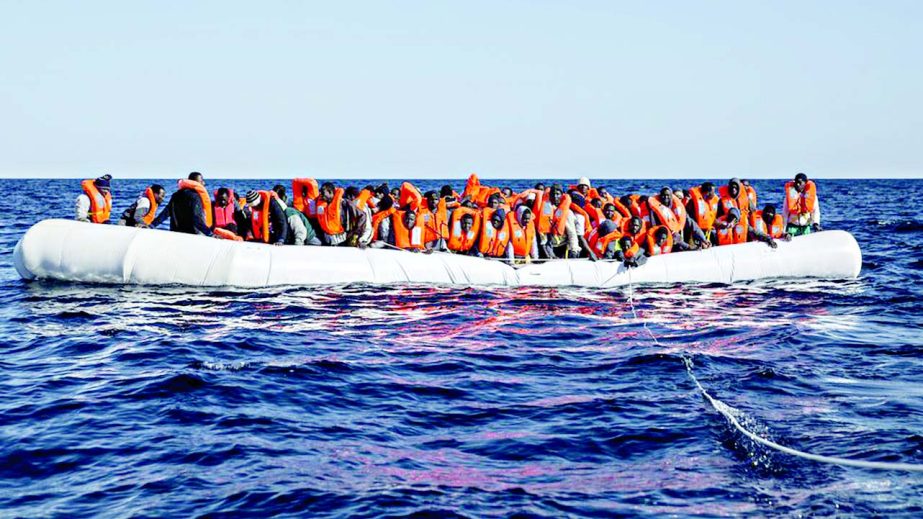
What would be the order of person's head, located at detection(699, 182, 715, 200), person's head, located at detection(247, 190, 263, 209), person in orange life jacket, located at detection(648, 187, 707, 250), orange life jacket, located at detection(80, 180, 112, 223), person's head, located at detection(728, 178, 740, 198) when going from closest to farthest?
person's head, located at detection(247, 190, 263, 209), orange life jacket, located at detection(80, 180, 112, 223), person in orange life jacket, located at detection(648, 187, 707, 250), person's head, located at detection(699, 182, 715, 200), person's head, located at detection(728, 178, 740, 198)

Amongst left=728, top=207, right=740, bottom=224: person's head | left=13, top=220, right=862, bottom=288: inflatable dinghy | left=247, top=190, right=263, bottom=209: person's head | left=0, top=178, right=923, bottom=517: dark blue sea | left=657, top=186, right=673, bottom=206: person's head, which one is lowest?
left=0, top=178, right=923, bottom=517: dark blue sea

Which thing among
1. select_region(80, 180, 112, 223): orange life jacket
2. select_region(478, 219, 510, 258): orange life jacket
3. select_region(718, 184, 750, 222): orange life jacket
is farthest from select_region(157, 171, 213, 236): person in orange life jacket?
select_region(718, 184, 750, 222): orange life jacket

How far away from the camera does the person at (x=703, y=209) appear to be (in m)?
17.6

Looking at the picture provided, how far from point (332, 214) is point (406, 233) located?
1.35m

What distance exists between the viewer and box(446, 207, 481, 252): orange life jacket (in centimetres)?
1652

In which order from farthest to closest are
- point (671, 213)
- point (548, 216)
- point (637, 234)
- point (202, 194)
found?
1. point (671, 213)
2. point (548, 216)
3. point (637, 234)
4. point (202, 194)

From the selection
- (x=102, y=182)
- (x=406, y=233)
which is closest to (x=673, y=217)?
(x=406, y=233)

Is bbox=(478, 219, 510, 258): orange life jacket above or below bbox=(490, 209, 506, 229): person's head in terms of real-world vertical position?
below

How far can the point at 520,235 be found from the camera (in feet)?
54.4

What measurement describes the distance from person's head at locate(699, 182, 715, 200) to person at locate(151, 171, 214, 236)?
9.02 meters

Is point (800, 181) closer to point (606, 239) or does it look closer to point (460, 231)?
point (606, 239)

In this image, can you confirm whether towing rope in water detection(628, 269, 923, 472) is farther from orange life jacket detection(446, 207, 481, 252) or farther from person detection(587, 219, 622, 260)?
orange life jacket detection(446, 207, 481, 252)

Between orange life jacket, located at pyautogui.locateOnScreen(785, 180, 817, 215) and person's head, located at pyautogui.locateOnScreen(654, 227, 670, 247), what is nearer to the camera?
person's head, located at pyautogui.locateOnScreen(654, 227, 670, 247)

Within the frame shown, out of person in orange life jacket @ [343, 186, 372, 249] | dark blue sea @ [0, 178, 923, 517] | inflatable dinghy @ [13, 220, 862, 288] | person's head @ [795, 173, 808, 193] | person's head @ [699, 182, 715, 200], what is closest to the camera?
dark blue sea @ [0, 178, 923, 517]
